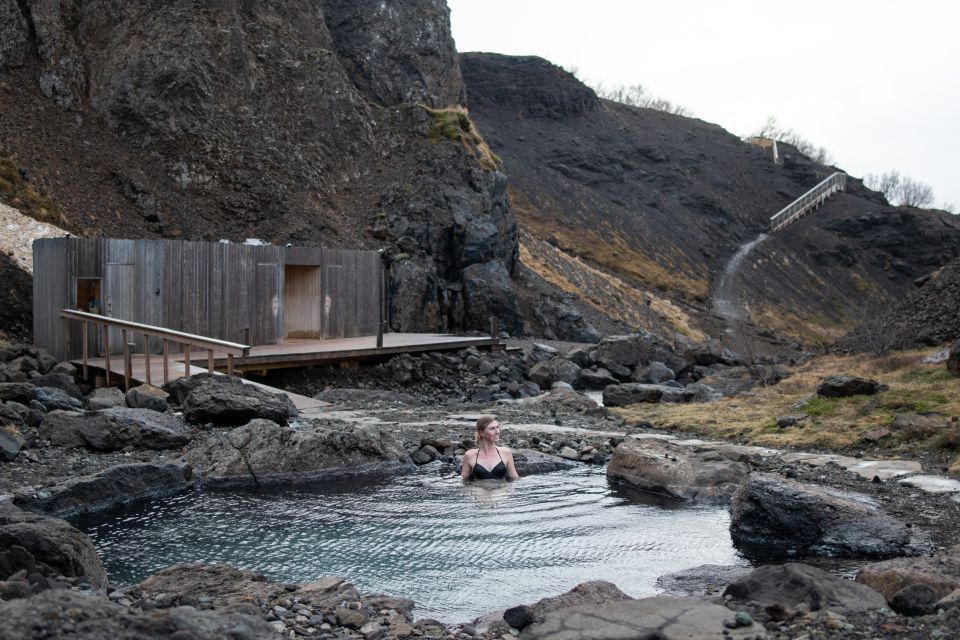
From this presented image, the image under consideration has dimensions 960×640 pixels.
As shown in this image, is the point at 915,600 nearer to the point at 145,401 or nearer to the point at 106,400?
the point at 145,401

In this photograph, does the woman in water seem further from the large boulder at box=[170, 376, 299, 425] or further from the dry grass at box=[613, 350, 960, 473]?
the dry grass at box=[613, 350, 960, 473]

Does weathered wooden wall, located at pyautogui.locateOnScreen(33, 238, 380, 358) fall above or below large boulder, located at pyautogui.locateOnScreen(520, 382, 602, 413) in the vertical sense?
above

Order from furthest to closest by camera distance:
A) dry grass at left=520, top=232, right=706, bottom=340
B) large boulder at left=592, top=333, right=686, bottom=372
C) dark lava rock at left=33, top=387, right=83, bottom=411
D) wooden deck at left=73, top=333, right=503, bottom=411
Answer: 1. dry grass at left=520, top=232, right=706, bottom=340
2. large boulder at left=592, top=333, right=686, bottom=372
3. wooden deck at left=73, top=333, right=503, bottom=411
4. dark lava rock at left=33, top=387, right=83, bottom=411

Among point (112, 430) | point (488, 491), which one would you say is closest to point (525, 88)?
point (112, 430)

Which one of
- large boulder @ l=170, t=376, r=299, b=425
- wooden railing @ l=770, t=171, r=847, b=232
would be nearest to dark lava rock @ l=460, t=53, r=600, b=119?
wooden railing @ l=770, t=171, r=847, b=232

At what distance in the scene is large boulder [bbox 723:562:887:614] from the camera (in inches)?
225

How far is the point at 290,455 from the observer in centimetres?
1158

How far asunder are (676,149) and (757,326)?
3578 cm

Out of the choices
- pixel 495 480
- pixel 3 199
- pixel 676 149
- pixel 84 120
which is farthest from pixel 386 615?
pixel 676 149

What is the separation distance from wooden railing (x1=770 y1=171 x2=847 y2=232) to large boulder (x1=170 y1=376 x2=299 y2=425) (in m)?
72.9

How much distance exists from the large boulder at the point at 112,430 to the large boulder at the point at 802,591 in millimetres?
8616

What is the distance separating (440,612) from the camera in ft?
22.0

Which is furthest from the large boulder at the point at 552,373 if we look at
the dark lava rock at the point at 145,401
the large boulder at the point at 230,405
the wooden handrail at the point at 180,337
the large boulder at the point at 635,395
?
the dark lava rock at the point at 145,401

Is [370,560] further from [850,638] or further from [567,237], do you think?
[567,237]
